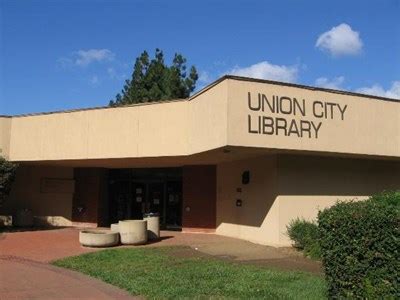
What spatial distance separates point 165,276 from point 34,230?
46.5ft

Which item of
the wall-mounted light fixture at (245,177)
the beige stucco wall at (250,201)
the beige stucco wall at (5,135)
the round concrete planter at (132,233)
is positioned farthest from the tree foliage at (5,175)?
the wall-mounted light fixture at (245,177)

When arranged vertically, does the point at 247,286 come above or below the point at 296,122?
below

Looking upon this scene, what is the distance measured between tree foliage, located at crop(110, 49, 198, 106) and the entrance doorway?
15385mm

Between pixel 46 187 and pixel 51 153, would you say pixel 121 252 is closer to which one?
pixel 51 153

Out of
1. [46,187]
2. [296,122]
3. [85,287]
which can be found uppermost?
[296,122]

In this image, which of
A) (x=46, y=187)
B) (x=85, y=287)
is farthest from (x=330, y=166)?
(x=46, y=187)

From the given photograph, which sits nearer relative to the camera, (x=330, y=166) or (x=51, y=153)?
(x=330, y=166)

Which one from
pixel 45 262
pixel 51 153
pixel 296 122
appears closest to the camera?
pixel 45 262

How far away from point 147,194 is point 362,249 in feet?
65.4

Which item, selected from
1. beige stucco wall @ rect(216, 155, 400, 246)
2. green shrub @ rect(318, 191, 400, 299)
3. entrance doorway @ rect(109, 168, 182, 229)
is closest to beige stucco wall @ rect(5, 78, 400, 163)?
beige stucco wall @ rect(216, 155, 400, 246)

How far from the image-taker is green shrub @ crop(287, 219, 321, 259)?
1598cm

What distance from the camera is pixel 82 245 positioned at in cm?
1792

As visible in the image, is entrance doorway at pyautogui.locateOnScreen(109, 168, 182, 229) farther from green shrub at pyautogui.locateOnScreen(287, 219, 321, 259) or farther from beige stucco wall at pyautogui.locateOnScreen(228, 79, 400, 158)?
beige stucco wall at pyautogui.locateOnScreen(228, 79, 400, 158)

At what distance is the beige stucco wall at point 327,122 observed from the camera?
1655cm
